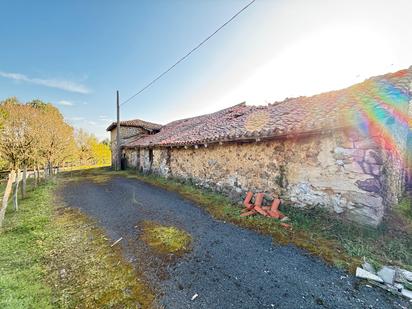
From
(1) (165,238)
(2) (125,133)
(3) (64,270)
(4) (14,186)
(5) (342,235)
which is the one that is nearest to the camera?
(3) (64,270)

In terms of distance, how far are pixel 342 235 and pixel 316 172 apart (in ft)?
4.90

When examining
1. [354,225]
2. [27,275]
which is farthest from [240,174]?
[27,275]

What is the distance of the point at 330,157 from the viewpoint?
461cm

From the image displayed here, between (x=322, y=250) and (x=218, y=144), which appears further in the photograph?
(x=218, y=144)

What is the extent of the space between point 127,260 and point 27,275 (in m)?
1.52

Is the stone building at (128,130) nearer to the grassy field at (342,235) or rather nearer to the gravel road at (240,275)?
the gravel road at (240,275)

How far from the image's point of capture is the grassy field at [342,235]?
131 inches

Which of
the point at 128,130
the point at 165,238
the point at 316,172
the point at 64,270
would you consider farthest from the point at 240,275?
the point at 128,130

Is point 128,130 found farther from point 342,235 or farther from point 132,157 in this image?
point 342,235

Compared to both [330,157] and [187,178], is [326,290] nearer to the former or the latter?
[330,157]

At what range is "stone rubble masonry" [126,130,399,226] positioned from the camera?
13.3 ft

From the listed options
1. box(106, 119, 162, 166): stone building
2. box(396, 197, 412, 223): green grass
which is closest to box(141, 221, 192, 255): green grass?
box(396, 197, 412, 223): green grass

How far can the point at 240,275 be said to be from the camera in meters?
2.98

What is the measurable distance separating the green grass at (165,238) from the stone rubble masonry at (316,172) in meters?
2.75
